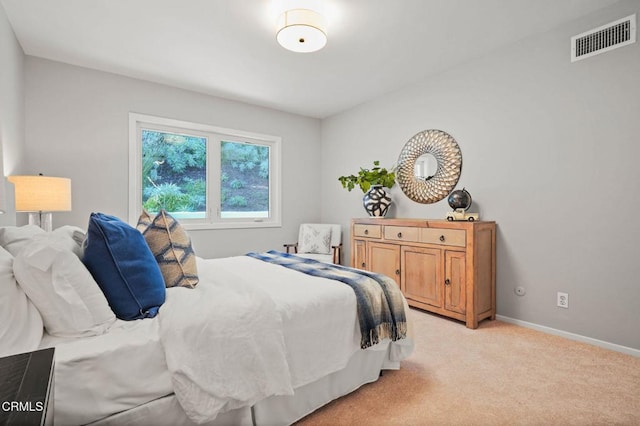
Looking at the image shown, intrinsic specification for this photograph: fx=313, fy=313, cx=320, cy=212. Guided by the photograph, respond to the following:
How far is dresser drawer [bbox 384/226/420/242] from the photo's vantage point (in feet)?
10.6

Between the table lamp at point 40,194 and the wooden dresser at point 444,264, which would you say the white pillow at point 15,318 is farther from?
the wooden dresser at point 444,264

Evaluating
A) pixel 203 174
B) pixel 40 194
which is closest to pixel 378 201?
pixel 203 174

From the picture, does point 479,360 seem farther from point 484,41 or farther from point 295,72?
point 295,72

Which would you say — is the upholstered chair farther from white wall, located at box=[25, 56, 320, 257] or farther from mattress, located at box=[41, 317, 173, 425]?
mattress, located at box=[41, 317, 173, 425]

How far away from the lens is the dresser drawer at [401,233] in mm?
3223

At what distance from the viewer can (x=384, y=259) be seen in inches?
139

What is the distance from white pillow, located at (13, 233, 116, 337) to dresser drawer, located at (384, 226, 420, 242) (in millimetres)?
2705

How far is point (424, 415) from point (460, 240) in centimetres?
164

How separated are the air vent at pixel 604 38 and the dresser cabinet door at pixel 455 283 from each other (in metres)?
1.86

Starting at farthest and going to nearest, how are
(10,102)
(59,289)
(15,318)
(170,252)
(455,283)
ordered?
(455,283) → (10,102) → (170,252) → (59,289) → (15,318)

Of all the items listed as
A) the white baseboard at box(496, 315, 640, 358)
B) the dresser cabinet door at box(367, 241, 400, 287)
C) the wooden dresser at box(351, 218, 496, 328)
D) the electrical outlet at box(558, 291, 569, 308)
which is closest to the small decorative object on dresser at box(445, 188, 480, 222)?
the wooden dresser at box(351, 218, 496, 328)

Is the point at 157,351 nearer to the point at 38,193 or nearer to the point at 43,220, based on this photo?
the point at 38,193

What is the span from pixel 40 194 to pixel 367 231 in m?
3.03

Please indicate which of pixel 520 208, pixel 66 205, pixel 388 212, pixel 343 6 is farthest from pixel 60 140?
pixel 520 208
